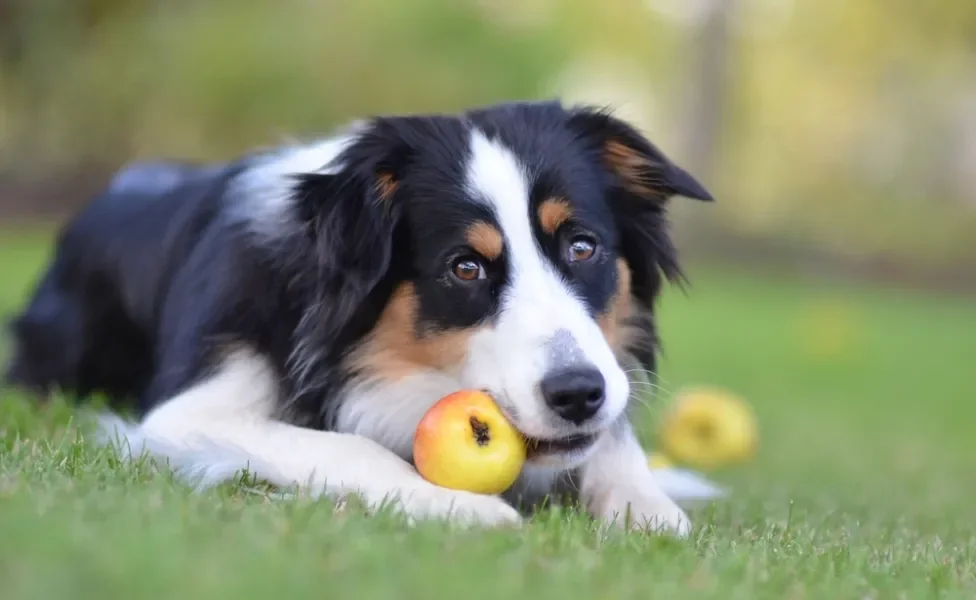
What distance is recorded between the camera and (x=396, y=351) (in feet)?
11.6

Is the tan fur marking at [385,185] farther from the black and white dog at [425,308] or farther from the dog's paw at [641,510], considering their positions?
the dog's paw at [641,510]

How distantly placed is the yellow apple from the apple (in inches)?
97.3

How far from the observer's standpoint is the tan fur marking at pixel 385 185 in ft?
11.5

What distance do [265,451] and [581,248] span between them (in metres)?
1.13

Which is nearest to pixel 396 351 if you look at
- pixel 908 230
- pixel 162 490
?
pixel 162 490

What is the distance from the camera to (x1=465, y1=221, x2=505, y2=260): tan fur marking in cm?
331

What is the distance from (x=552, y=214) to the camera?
132 inches

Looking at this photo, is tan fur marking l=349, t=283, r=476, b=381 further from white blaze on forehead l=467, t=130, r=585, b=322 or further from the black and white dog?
white blaze on forehead l=467, t=130, r=585, b=322

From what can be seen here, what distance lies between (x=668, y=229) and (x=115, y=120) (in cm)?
1722

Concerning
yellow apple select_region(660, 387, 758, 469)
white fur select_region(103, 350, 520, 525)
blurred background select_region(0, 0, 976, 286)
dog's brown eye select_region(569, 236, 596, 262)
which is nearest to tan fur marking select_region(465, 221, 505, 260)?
dog's brown eye select_region(569, 236, 596, 262)

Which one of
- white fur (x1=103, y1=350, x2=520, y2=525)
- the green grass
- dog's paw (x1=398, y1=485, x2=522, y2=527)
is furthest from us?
white fur (x1=103, y1=350, x2=520, y2=525)

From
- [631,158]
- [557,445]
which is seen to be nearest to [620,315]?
[631,158]

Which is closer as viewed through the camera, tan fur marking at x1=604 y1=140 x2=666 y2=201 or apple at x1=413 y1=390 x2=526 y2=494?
apple at x1=413 y1=390 x2=526 y2=494

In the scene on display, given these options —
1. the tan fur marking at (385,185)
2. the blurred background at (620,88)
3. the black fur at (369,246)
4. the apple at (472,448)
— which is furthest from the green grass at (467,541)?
the blurred background at (620,88)
